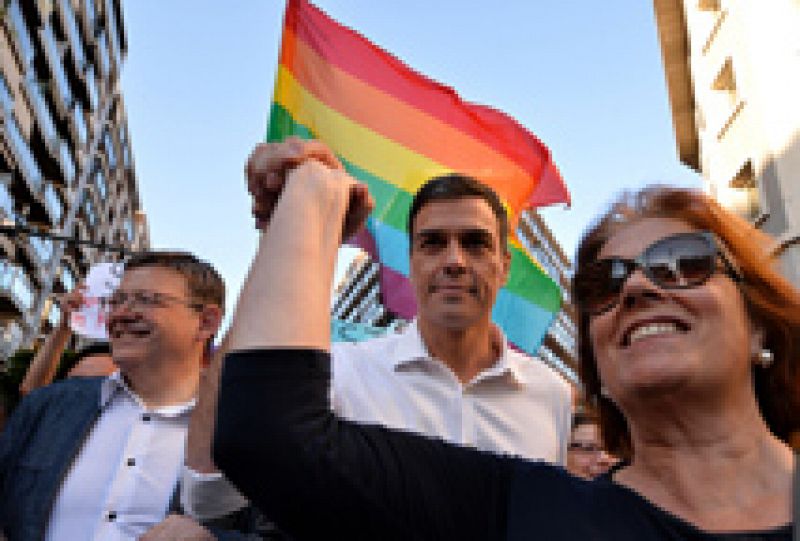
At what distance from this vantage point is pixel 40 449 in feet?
7.23

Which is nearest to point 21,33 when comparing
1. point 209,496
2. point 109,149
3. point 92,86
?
point 92,86

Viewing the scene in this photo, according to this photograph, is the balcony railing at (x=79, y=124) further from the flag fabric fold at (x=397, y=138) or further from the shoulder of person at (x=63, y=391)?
the shoulder of person at (x=63, y=391)

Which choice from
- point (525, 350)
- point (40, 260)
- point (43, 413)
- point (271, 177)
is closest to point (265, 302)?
point (271, 177)

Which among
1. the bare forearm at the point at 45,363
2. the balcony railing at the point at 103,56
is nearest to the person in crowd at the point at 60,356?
the bare forearm at the point at 45,363

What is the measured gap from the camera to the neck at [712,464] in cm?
121

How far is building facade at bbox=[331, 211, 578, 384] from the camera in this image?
56938 millimetres

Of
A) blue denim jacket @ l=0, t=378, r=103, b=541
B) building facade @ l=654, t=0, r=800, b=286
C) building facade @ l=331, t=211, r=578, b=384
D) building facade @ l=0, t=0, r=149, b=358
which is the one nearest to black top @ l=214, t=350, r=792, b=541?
blue denim jacket @ l=0, t=378, r=103, b=541

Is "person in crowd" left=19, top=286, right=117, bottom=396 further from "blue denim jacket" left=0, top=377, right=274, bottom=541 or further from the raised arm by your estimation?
the raised arm

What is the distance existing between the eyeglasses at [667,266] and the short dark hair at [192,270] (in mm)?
1683

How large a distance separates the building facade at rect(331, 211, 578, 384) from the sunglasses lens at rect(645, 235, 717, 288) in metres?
42.9

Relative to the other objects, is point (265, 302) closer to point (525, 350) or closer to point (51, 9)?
point (525, 350)

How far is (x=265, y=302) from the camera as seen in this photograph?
2.86ft

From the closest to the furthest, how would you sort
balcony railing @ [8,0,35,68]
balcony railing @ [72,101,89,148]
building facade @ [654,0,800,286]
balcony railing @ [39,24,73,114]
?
building facade @ [654,0,800,286] → balcony railing @ [8,0,35,68] → balcony railing @ [39,24,73,114] → balcony railing @ [72,101,89,148]

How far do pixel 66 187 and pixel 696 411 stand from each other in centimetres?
3700
